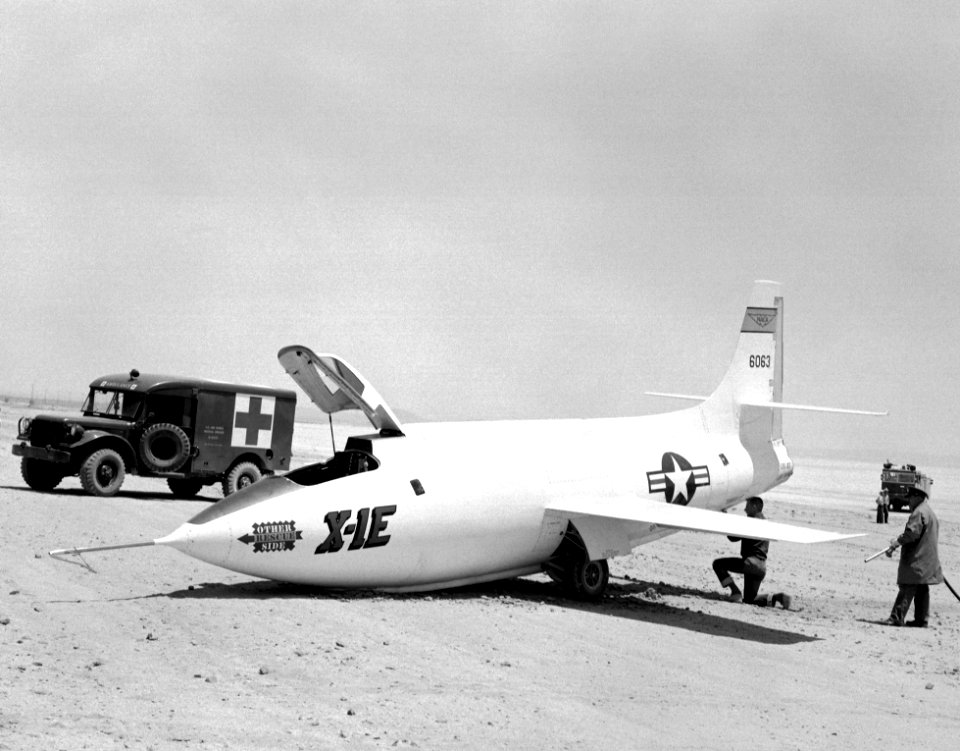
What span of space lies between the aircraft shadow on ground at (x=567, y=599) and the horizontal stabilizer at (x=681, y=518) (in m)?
1.04

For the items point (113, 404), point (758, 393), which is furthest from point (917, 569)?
point (113, 404)

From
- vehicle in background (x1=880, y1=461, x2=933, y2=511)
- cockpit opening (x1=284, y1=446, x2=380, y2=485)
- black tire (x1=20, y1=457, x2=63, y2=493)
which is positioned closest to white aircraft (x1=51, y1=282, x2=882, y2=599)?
cockpit opening (x1=284, y1=446, x2=380, y2=485)

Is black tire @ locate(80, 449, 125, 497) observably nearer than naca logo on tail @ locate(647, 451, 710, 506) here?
No

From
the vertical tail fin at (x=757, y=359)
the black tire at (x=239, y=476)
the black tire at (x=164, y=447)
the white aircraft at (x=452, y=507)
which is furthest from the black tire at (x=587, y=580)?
the black tire at (x=164, y=447)

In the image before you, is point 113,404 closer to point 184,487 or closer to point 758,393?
point 184,487

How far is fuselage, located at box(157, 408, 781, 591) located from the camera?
11.8 metres

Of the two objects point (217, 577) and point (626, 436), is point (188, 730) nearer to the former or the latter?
point (217, 577)

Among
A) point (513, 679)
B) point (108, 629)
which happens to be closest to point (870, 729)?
point (513, 679)

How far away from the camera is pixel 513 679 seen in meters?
9.59

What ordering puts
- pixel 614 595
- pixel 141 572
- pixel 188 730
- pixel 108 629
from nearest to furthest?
1. pixel 188 730
2. pixel 108 629
3. pixel 141 572
4. pixel 614 595

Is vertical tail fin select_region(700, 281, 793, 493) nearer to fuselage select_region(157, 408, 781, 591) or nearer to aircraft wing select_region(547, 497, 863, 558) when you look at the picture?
fuselage select_region(157, 408, 781, 591)

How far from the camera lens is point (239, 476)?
24031mm

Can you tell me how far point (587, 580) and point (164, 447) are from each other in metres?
12.0

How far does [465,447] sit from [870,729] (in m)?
5.73
